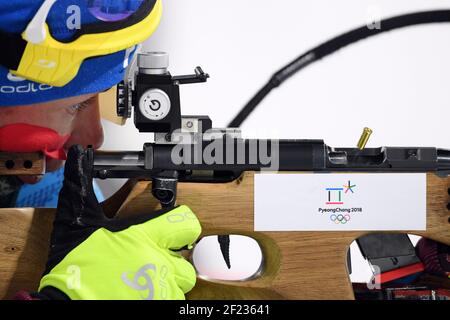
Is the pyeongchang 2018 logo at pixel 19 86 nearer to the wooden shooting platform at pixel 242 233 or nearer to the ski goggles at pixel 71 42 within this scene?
the ski goggles at pixel 71 42

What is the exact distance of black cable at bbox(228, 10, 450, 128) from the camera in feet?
5.74

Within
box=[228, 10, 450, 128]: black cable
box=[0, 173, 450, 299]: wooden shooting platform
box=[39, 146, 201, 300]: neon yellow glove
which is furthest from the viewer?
box=[228, 10, 450, 128]: black cable

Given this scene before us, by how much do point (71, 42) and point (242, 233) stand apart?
34 centimetres

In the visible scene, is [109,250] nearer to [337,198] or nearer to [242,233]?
[242,233]

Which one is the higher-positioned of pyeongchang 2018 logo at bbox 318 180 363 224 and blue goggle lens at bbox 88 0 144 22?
blue goggle lens at bbox 88 0 144 22

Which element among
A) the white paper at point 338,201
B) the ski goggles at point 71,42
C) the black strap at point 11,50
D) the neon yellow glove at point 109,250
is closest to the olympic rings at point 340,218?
the white paper at point 338,201

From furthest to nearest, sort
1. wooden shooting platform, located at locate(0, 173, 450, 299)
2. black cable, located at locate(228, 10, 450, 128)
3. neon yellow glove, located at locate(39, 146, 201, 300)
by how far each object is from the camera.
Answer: black cable, located at locate(228, 10, 450, 128) → wooden shooting platform, located at locate(0, 173, 450, 299) → neon yellow glove, located at locate(39, 146, 201, 300)

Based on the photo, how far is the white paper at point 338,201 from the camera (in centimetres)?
141

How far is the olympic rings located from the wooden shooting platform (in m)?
0.02

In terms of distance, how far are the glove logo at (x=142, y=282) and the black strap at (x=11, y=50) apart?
31 cm

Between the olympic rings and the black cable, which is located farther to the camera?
the black cable

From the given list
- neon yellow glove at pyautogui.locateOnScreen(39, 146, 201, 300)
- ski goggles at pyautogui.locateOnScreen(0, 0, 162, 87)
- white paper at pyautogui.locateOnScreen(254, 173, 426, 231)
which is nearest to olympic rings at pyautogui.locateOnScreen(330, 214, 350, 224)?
white paper at pyautogui.locateOnScreen(254, 173, 426, 231)

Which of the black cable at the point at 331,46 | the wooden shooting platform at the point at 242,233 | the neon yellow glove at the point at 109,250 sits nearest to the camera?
the neon yellow glove at the point at 109,250

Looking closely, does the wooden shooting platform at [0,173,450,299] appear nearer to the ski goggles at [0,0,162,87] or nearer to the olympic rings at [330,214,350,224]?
the olympic rings at [330,214,350,224]
